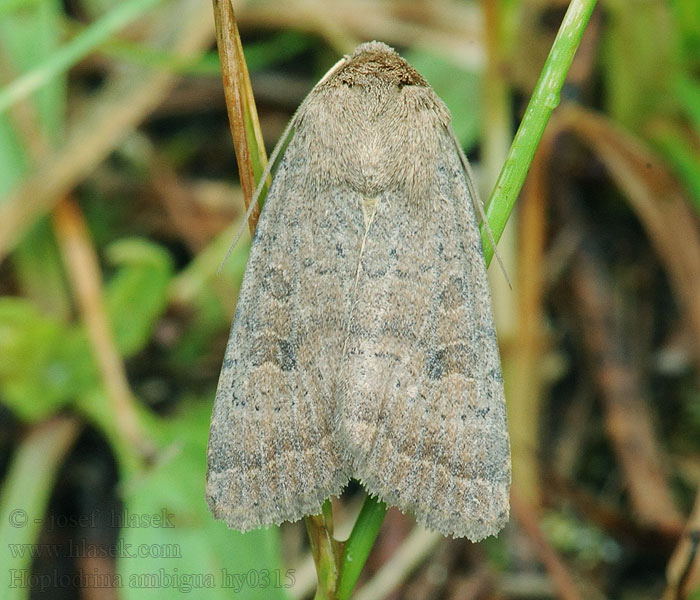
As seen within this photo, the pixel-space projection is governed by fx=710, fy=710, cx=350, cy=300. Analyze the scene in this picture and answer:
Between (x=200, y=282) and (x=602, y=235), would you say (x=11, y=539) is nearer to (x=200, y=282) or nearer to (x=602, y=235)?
(x=200, y=282)

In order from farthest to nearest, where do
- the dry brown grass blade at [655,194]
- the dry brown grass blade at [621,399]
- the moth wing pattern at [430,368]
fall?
1. the dry brown grass blade at [655,194]
2. the dry brown grass blade at [621,399]
3. the moth wing pattern at [430,368]

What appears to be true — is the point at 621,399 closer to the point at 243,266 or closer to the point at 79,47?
the point at 243,266

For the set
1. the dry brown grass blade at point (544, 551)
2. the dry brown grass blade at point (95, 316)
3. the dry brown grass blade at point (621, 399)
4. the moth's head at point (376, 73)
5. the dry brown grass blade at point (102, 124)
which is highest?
the moth's head at point (376, 73)

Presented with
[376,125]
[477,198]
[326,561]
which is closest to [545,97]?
[477,198]

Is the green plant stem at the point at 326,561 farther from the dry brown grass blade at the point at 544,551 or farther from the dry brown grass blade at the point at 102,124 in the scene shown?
the dry brown grass blade at the point at 102,124

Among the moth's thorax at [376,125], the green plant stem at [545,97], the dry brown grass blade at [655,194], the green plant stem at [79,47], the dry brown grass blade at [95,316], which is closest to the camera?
the green plant stem at [545,97]

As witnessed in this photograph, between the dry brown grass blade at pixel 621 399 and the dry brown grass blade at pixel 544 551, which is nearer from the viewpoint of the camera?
the dry brown grass blade at pixel 544 551

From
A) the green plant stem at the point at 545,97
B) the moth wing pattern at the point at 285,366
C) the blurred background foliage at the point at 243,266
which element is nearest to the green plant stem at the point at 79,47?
the blurred background foliage at the point at 243,266
